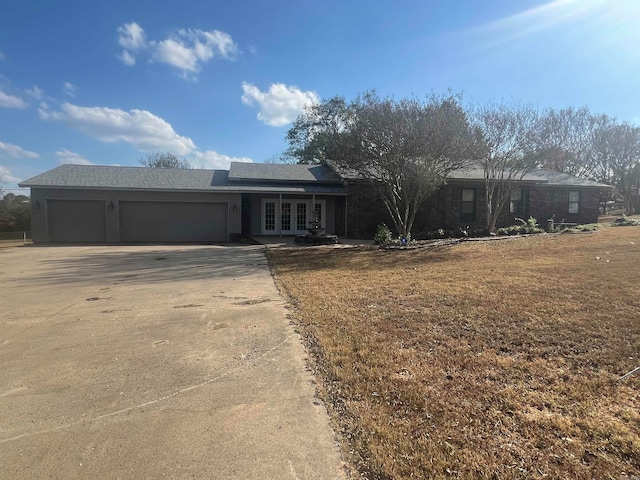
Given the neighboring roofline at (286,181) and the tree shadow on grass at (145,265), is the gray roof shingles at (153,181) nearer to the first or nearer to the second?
the neighboring roofline at (286,181)

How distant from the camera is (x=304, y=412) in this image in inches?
120

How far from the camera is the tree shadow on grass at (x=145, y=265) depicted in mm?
9109

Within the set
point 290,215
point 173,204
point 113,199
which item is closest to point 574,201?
point 290,215

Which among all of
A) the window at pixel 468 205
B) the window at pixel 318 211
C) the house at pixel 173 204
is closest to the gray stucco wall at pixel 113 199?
the house at pixel 173 204

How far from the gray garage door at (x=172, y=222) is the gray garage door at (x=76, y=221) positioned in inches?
37.9

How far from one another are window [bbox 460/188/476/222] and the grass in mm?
12932

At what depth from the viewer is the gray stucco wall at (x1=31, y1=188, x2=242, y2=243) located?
60.0ft

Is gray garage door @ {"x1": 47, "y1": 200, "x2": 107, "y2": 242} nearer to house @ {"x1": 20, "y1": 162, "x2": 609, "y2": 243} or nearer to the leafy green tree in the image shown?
house @ {"x1": 20, "y1": 162, "x2": 609, "y2": 243}

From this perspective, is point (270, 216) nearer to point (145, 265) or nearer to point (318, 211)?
point (318, 211)

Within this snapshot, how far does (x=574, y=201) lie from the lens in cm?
2289

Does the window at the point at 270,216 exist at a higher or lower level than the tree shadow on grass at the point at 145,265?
higher

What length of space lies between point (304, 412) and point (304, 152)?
1405 inches

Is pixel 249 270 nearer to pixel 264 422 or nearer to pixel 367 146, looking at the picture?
pixel 367 146

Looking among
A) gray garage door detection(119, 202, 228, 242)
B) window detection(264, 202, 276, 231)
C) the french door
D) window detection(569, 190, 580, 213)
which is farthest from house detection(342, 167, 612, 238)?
gray garage door detection(119, 202, 228, 242)
